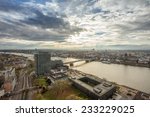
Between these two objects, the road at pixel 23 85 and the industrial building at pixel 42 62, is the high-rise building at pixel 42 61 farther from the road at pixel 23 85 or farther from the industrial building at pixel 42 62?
the road at pixel 23 85

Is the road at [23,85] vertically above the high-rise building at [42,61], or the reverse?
the high-rise building at [42,61]

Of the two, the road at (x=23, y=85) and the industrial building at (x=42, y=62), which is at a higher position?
the industrial building at (x=42, y=62)

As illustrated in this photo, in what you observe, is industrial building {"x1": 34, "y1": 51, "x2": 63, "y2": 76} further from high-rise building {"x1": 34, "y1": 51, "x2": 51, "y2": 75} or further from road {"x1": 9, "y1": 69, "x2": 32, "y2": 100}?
road {"x1": 9, "y1": 69, "x2": 32, "y2": 100}

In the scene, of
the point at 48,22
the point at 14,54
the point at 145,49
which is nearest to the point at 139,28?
the point at 145,49

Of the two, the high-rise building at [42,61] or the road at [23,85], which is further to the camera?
the high-rise building at [42,61]

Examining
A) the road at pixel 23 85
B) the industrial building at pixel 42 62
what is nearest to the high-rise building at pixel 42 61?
the industrial building at pixel 42 62

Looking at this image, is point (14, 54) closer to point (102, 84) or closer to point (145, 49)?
point (102, 84)

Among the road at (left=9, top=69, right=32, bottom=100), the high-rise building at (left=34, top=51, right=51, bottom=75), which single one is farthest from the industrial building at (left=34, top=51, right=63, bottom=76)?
the road at (left=9, top=69, right=32, bottom=100)

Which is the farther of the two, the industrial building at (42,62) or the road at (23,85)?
the industrial building at (42,62)
